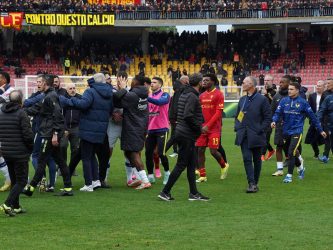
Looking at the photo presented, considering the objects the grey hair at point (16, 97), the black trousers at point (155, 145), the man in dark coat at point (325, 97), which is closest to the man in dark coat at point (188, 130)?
the black trousers at point (155, 145)

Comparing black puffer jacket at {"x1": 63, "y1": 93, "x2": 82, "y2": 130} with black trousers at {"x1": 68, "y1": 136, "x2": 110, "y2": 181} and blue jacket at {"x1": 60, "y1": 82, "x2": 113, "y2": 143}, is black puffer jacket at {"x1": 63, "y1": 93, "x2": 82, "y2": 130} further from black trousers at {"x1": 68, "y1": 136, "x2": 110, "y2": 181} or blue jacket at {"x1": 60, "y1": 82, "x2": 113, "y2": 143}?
blue jacket at {"x1": 60, "y1": 82, "x2": 113, "y2": 143}

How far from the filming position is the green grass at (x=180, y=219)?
9.80 meters

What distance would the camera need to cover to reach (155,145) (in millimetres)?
15594

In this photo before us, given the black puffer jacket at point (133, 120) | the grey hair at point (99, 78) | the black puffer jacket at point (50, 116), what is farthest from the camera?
the black puffer jacket at point (133, 120)

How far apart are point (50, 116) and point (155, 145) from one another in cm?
272

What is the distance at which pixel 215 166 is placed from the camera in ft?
61.8

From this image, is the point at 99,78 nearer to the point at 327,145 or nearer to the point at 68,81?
the point at 327,145

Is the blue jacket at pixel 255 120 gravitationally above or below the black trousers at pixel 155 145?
above

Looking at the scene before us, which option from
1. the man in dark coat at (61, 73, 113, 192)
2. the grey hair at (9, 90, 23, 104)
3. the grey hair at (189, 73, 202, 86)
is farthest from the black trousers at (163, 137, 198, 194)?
the grey hair at (9, 90, 23, 104)

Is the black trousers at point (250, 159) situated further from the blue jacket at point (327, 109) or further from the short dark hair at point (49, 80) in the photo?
the blue jacket at point (327, 109)

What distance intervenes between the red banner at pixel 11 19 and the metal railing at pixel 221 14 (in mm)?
6100

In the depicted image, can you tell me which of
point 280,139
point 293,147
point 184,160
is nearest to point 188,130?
point 184,160

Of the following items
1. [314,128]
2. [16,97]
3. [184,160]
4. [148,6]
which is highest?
[148,6]

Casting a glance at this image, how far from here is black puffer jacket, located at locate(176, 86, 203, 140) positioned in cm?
1291
